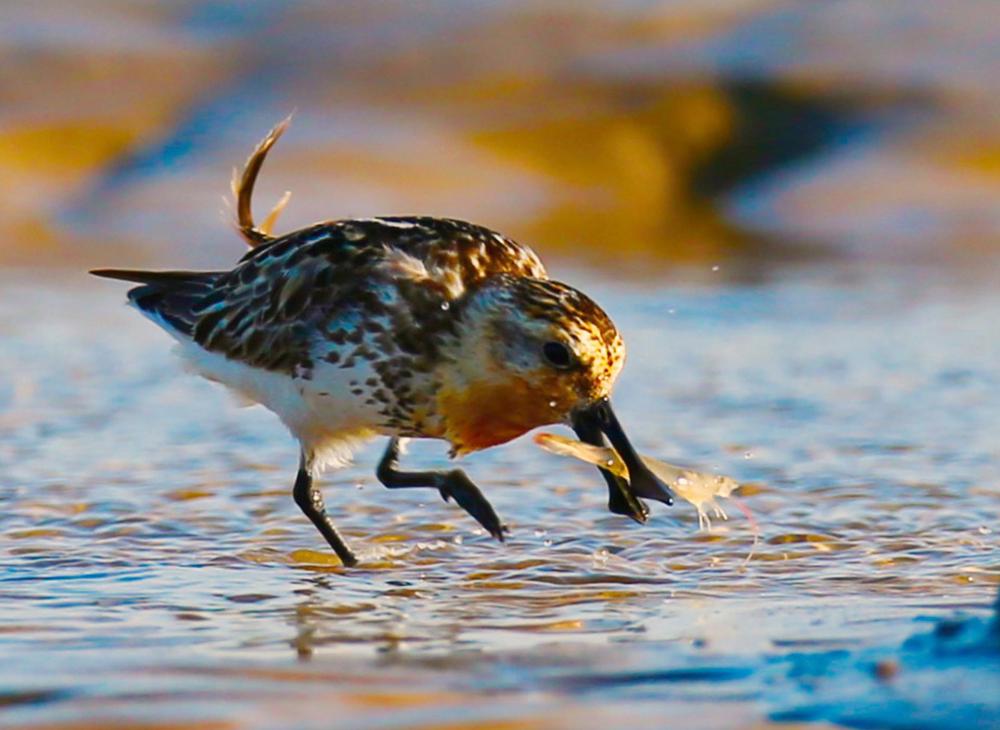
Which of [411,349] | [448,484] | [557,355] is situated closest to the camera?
[557,355]

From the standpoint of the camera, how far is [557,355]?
201 inches

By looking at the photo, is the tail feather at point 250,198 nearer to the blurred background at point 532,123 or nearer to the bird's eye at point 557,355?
the bird's eye at point 557,355

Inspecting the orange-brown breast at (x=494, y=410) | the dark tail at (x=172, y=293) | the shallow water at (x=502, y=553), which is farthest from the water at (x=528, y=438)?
the dark tail at (x=172, y=293)

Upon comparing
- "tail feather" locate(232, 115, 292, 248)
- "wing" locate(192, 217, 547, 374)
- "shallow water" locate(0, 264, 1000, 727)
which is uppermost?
"tail feather" locate(232, 115, 292, 248)

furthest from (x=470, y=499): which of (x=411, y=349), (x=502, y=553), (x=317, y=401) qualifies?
(x=317, y=401)

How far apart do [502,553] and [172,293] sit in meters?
1.72

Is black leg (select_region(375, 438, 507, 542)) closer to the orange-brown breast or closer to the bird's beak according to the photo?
the orange-brown breast

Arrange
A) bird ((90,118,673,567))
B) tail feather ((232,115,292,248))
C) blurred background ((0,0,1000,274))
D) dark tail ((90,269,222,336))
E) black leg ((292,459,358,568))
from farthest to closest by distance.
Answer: blurred background ((0,0,1000,274)) < tail feather ((232,115,292,248)) < dark tail ((90,269,222,336)) < black leg ((292,459,358,568)) < bird ((90,118,673,567))

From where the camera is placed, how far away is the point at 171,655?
163 inches

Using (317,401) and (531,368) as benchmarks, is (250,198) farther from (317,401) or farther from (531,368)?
(531,368)

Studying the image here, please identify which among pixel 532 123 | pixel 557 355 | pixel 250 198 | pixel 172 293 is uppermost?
pixel 532 123

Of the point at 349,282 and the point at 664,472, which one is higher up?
the point at 349,282

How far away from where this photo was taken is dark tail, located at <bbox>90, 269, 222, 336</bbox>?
6371mm

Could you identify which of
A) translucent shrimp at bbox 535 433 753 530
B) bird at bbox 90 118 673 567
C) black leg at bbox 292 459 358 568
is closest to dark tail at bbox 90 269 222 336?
bird at bbox 90 118 673 567
